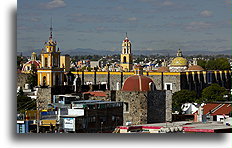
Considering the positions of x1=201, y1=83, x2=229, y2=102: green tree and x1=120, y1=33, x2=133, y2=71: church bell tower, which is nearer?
x1=201, y1=83, x2=229, y2=102: green tree

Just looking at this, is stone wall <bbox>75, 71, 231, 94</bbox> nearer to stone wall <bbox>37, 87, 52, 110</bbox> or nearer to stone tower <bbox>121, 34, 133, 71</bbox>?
stone tower <bbox>121, 34, 133, 71</bbox>

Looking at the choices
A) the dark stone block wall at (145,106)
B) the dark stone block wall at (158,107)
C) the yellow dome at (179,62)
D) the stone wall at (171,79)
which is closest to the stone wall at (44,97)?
the dark stone block wall at (145,106)

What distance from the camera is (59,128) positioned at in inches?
463

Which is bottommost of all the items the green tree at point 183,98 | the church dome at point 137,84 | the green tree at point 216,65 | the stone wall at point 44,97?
the green tree at point 183,98

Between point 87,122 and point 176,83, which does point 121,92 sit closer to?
point 87,122

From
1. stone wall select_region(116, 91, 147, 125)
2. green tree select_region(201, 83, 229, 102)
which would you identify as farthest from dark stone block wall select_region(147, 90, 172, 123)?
green tree select_region(201, 83, 229, 102)

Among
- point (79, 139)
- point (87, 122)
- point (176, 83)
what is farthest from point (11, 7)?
point (176, 83)

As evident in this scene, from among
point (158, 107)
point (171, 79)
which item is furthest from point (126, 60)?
point (158, 107)

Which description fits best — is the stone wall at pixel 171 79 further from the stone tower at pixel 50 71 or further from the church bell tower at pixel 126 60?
the stone tower at pixel 50 71

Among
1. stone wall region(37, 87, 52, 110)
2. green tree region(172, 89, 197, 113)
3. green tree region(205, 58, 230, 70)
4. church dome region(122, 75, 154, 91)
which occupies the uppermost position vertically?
green tree region(205, 58, 230, 70)

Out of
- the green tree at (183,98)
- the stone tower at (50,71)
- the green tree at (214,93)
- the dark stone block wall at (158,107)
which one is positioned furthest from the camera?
the green tree at (214,93)

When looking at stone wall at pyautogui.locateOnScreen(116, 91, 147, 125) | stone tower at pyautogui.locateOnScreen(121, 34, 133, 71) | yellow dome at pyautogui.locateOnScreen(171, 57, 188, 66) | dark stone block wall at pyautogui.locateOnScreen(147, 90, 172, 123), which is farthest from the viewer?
yellow dome at pyautogui.locateOnScreen(171, 57, 188, 66)

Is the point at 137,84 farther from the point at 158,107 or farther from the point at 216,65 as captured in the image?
the point at 216,65

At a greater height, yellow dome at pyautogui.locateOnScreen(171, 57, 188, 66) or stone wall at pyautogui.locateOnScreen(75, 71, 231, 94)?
yellow dome at pyautogui.locateOnScreen(171, 57, 188, 66)
